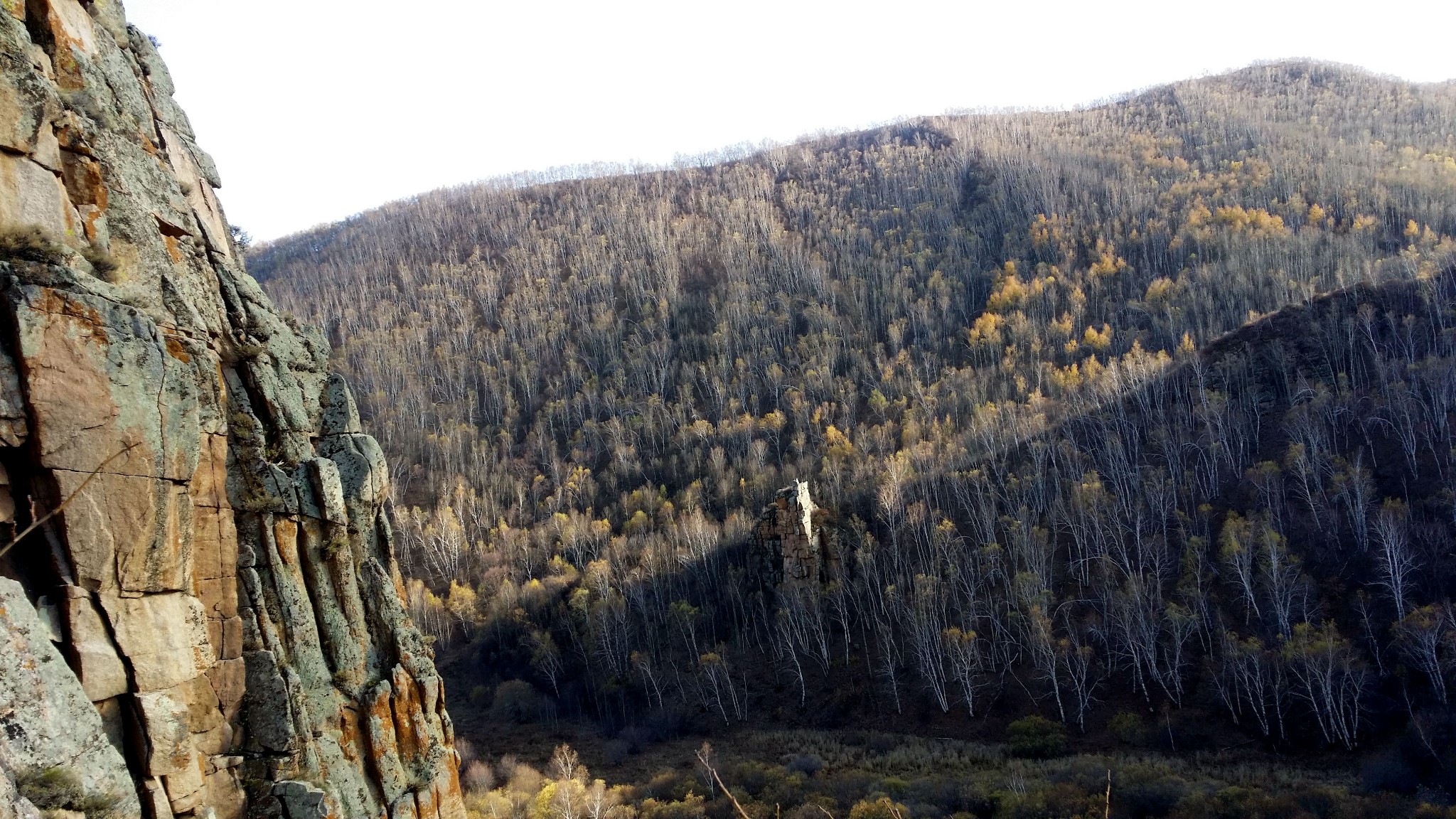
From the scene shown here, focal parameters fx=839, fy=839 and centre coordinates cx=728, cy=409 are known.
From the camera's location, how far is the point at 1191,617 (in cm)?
3797

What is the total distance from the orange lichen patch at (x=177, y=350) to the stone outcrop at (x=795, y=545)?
4502 cm

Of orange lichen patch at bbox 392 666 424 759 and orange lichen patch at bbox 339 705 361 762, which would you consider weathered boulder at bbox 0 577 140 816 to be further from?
orange lichen patch at bbox 392 666 424 759

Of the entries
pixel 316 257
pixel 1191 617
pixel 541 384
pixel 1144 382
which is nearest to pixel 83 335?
pixel 1191 617

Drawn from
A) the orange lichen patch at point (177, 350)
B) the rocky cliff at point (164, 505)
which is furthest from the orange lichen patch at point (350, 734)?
the orange lichen patch at point (177, 350)

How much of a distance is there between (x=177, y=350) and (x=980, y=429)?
58661 mm

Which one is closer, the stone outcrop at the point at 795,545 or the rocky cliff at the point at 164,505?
the rocky cliff at the point at 164,505

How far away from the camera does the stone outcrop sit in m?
53.1

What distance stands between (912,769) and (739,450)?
138 feet

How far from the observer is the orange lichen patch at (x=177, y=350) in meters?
9.55

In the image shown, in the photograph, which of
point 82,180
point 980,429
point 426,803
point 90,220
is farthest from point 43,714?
point 980,429

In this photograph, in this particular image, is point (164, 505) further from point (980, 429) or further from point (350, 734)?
point (980, 429)

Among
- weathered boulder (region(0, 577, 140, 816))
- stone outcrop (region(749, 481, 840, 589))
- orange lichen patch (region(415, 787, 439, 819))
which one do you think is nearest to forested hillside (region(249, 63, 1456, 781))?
stone outcrop (region(749, 481, 840, 589))

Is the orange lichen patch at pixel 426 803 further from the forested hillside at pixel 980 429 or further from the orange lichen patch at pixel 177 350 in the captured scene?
the forested hillside at pixel 980 429

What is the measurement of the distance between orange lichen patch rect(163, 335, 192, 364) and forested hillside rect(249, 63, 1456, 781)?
36926 mm
